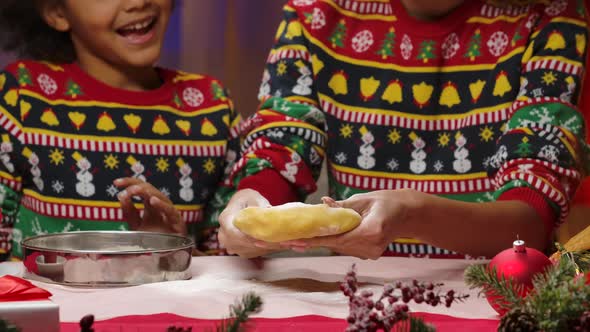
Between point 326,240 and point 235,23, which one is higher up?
point 235,23

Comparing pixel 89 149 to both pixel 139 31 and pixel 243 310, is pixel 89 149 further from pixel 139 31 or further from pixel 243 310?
pixel 243 310

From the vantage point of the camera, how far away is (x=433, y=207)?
148 centimetres

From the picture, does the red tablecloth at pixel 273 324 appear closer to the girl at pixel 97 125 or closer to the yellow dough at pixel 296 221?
the yellow dough at pixel 296 221

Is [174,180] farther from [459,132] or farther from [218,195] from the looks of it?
[459,132]

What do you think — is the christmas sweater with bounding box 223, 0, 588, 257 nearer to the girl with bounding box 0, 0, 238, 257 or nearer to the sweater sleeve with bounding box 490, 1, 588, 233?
the sweater sleeve with bounding box 490, 1, 588, 233

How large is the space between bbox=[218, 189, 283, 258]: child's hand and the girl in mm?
475

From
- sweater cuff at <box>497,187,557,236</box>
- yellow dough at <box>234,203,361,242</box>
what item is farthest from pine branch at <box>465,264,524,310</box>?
sweater cuff at <box>497,187,557,236</box>

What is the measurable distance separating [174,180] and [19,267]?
69 cm

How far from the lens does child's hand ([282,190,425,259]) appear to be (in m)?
1.26

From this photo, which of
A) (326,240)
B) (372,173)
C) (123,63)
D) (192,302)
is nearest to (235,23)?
(123,63)

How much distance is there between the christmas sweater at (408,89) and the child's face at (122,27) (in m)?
0.34

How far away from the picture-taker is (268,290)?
123 centimetres

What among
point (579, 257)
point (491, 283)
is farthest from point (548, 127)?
point (491, 283)

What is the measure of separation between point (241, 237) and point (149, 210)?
522 millimetres
